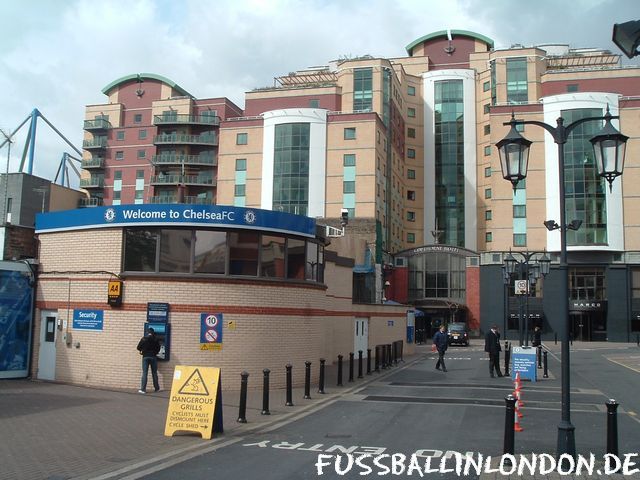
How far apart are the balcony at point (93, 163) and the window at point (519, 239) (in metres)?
52.4

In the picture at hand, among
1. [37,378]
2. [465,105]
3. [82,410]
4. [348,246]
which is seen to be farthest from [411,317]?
[465,105]

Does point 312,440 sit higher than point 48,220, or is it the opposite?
point 48,220

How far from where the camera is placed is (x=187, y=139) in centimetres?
7612

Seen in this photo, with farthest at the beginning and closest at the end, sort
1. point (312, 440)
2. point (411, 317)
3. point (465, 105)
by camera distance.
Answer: point (465, 105) < point (411, 317) < point (312, 440)

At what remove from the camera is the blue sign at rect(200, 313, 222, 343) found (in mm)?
15656

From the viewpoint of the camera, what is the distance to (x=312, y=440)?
33.3 ft

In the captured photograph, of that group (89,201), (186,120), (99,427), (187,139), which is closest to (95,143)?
(89,201)

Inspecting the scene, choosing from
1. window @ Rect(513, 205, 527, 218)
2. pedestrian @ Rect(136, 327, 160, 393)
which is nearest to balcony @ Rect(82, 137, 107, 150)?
window @ Rect(513, 205, 527, 218)

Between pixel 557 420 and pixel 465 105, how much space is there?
6857 centimetres

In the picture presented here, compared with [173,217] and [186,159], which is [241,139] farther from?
→ [173,217]

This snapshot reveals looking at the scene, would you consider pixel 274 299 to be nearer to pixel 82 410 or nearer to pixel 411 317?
pixel 82 410

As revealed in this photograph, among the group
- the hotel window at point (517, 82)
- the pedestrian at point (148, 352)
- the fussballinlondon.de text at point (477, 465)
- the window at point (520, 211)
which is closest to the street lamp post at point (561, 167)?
the fussballinlondon.de text at point (477, 465)

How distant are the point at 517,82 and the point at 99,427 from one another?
68.6m

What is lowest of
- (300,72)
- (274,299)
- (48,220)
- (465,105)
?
(274,299)
